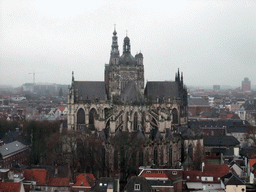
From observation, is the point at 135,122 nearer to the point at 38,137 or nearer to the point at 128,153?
the point at 128,153

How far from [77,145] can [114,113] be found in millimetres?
10212

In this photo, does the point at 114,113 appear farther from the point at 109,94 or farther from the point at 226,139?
the point at 226,139

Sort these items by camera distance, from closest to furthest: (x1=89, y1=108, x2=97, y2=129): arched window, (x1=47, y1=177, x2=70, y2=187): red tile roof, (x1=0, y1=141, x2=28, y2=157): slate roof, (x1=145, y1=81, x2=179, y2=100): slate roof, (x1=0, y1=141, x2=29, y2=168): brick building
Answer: (x1=47, y1=177, x2=70, y2=187): red tile roof, (x1=0, y1=141, x2=29, y2=168): brick building, (x1=0, y1=141, x2=28, y2=157): slate roof, (x1=145, y1=81, x2=179, y2=100): slate roof, (x1=89, y1=108, x2=97, y2=129): arched window

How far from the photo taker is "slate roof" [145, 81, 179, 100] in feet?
295

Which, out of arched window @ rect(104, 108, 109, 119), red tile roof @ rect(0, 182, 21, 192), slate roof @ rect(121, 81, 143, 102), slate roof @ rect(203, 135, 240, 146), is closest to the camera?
red tile roof @ rect(0, 182, 21, 192)

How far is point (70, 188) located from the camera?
56.2 metres

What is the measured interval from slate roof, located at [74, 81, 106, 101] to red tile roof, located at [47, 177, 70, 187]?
3493 cm

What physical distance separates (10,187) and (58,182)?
27.2 ft

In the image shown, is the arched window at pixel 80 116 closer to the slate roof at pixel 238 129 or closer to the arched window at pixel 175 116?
the arched window at pixel 175 116

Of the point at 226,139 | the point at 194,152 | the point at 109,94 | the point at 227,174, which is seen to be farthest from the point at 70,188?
the point at 226,139

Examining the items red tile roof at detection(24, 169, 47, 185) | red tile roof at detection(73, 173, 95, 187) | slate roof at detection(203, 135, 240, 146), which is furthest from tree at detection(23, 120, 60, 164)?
slate roof at detection(203, 135, 240, 146)

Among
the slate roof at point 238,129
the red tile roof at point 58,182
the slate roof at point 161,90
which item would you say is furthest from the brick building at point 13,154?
the slate roof at point 238,129

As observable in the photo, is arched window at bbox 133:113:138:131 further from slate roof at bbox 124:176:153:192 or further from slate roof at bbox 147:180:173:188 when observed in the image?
slate roof at bbox 124:176:153:192

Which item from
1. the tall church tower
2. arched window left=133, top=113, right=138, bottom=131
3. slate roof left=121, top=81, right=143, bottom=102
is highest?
the tall church tower
